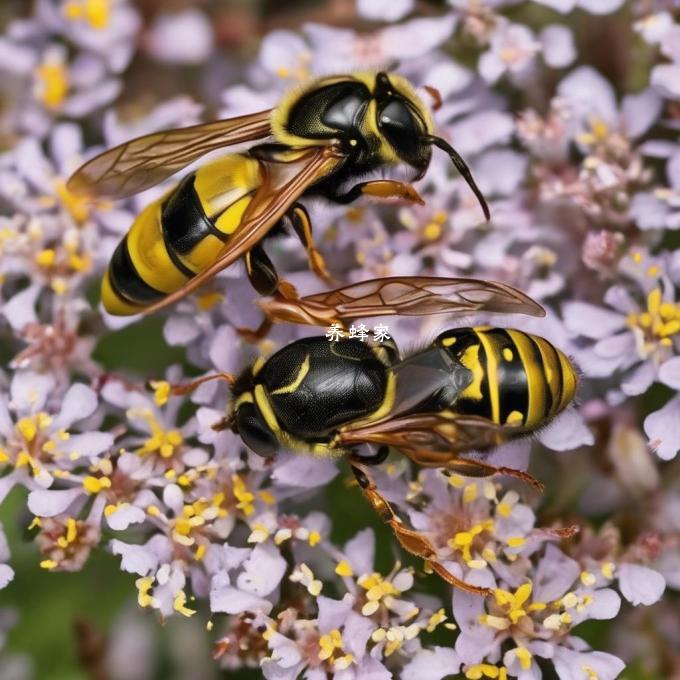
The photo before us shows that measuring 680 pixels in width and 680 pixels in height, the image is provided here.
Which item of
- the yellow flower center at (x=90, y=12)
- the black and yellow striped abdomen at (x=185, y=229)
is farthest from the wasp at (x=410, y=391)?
the yellow flower center at (x=90, y=12)

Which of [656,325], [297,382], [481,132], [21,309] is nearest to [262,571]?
[297,382]

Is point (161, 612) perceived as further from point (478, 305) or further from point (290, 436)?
point (478, 305)

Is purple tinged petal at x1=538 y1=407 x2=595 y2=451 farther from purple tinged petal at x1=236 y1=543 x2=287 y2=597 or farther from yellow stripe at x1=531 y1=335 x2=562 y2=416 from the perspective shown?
purple tinged petal at x1=236 y1=543 x2=287 y2=597

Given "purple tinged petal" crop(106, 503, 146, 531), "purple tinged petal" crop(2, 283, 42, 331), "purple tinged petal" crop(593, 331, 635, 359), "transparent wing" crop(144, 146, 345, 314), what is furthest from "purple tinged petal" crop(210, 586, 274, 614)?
"purple tinged petal" crop(593, 331, 635, 359)

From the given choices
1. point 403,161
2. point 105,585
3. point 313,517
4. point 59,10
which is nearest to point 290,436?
point 313,517

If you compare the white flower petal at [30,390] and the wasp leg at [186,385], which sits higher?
the wasp leg at [186,385]

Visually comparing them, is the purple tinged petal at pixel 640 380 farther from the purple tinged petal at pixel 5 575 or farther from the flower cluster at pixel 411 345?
the purple tinged petal at pixel 5 575
